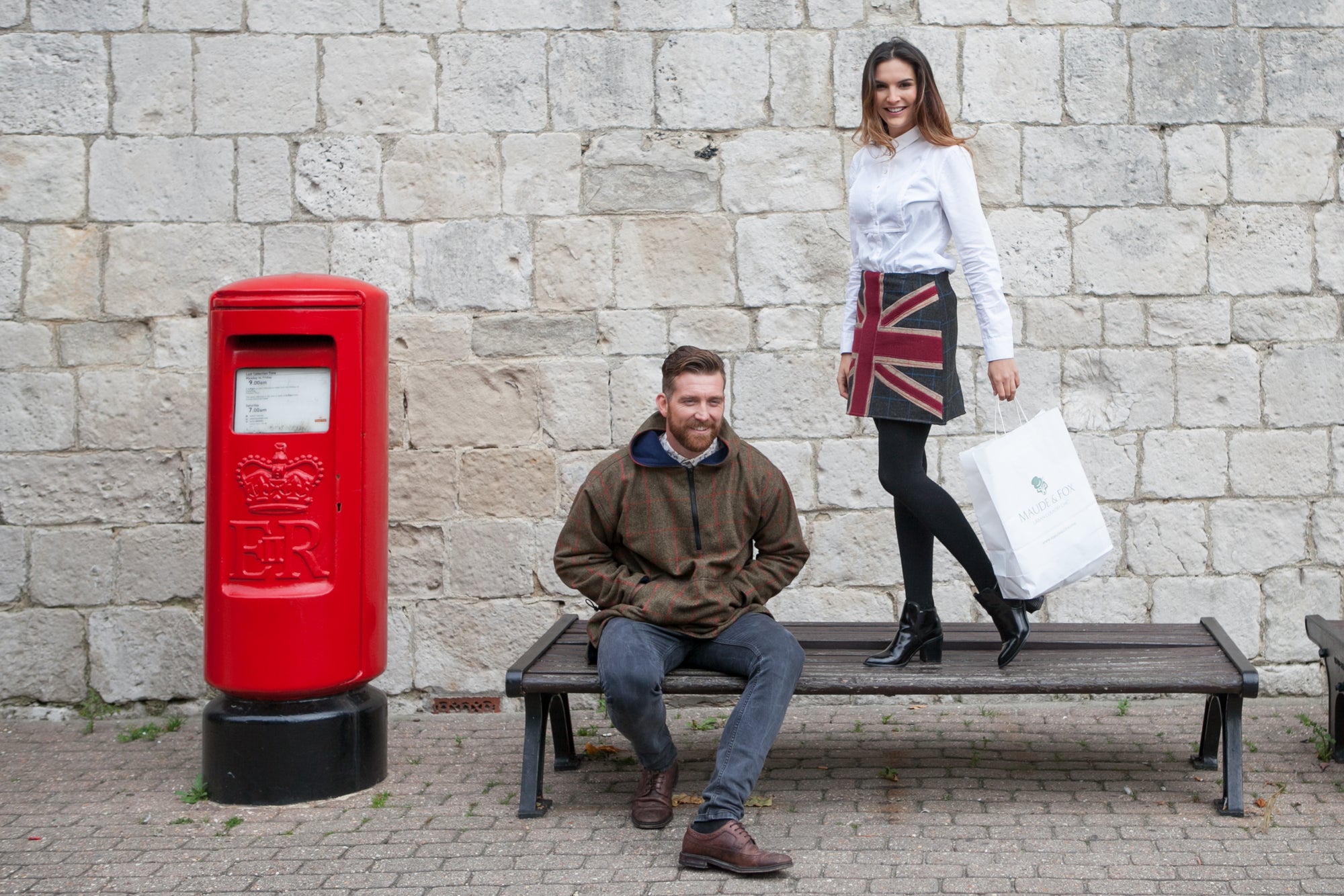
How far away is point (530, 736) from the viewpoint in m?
3.75

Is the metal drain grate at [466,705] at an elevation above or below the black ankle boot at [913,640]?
below

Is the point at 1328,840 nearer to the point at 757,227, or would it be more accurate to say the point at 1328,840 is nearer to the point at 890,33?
the point at 757,227

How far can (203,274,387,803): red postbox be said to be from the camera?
3.74 meters

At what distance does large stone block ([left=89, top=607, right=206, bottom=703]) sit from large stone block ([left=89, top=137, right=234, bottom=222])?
1.50 meters

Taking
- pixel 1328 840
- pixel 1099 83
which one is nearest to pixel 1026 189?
pixel 1099 83

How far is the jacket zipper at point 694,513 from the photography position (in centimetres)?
367

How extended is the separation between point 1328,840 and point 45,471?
4.41 meters

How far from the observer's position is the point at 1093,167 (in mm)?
4934

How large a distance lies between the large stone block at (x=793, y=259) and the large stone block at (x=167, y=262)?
6.09 feet

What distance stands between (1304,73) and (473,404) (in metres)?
3.34

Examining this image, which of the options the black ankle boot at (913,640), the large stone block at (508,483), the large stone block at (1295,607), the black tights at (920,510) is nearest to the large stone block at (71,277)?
the large stone block at (508,483)

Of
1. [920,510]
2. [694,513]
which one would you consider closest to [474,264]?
[694,513]

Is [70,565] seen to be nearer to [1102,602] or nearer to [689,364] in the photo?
[689,364]

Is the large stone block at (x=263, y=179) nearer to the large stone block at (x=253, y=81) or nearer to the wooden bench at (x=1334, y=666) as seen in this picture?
the large stone block at (x=253, y=81)
